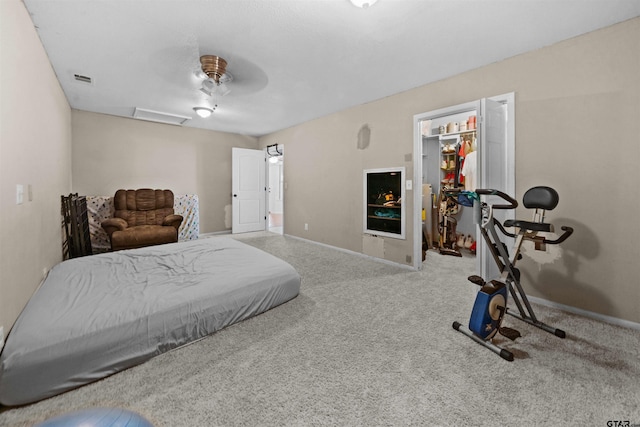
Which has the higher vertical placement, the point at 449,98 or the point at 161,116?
the point at 161,116

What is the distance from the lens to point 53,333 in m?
1.36

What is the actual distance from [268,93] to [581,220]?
3799 mm

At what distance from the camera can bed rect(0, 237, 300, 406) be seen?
4.26ft

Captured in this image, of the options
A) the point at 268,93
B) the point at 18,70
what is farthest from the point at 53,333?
the point at 268,93

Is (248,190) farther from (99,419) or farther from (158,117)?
(99,419)

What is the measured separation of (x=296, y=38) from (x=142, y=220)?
399cm

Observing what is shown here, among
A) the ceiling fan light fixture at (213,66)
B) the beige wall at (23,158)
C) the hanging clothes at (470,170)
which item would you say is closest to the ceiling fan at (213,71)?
the ceiling fan light fixture at (213,66)

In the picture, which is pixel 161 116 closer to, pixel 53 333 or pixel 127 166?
pixel 127 166

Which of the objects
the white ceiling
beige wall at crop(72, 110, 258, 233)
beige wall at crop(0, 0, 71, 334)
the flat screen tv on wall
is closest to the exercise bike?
the white ceiling

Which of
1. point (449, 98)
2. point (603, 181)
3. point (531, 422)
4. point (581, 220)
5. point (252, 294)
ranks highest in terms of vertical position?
point (449, 98)

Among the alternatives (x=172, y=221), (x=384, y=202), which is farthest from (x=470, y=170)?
(x=172, y=221)

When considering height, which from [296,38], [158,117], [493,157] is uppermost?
[158,117]

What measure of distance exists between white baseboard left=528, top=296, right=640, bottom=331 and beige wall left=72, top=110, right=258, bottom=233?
232 inches

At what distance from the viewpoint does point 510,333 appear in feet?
6.32
